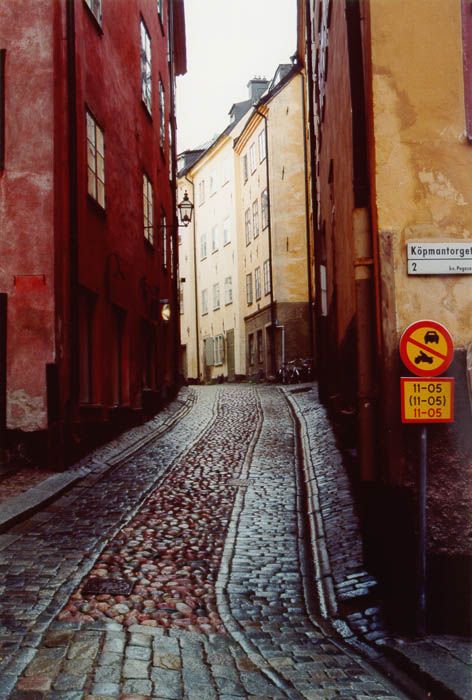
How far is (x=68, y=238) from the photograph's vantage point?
36.2 ft

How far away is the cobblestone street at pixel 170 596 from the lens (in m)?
4.19

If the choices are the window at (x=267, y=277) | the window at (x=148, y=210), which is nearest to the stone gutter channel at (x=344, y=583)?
the window at (x=148, y=210)

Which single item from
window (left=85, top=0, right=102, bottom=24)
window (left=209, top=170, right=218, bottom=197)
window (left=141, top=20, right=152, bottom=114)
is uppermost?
window (left=209, top=170, right=218, bottom=197)

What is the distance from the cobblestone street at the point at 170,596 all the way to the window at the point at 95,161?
15.6ft

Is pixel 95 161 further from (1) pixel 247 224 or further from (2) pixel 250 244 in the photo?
(1) pixel 247 224

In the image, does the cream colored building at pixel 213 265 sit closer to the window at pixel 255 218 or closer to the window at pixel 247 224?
the window at pixel 247 224

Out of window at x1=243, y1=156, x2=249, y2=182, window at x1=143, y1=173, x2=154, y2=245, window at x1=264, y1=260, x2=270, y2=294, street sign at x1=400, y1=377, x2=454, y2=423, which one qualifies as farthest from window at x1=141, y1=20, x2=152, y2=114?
window at x1=243, y1=156, x2=249, y2=182

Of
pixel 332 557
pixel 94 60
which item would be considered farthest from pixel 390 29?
pixel 94 60

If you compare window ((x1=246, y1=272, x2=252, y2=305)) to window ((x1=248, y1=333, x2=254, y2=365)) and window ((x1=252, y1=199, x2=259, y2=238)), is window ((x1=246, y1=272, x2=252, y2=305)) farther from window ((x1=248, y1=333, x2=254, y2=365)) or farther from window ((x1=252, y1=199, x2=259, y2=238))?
window ((x1=252, y1=199, x2=259, y2=238))

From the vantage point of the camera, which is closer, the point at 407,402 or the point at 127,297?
the point at 407,402

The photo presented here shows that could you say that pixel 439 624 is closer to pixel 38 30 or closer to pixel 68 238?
pixel 68 238

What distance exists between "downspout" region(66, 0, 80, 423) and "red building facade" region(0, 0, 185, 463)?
0.06ft

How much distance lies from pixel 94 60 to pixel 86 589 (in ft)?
32.2

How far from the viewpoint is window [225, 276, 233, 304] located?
41.8m
